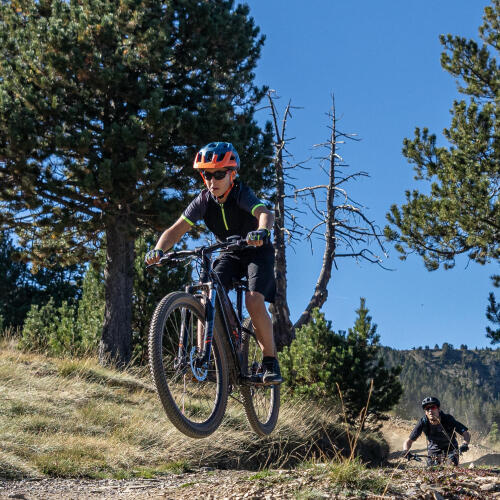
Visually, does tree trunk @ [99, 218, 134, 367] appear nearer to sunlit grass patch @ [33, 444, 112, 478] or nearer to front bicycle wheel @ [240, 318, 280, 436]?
sunlit grass patch @ [33, 444, 112, 478]

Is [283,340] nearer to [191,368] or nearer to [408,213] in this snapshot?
[408,213]

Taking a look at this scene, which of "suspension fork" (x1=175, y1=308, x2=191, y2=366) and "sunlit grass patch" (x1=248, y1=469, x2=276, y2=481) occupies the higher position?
"suspension fork" (x1=175, y1=308, x2=191, y2=366)

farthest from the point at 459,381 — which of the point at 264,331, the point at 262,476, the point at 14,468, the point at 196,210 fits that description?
the point at 196,210

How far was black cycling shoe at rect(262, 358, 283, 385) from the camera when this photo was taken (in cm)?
545

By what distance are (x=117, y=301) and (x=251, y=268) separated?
9.46 m

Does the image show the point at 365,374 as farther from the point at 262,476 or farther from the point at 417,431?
the point at 262,476

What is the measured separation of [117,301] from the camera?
561 inches

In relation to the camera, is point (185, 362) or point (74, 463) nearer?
point (185, 362)

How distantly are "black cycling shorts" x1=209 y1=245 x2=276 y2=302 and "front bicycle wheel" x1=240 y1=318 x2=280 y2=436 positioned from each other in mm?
627

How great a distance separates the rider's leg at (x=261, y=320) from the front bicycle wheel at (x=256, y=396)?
216mm

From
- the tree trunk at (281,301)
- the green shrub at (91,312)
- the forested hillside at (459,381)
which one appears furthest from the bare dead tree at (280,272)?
the forested hillside at (459,381)

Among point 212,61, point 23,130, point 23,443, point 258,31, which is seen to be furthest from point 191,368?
point 258,31

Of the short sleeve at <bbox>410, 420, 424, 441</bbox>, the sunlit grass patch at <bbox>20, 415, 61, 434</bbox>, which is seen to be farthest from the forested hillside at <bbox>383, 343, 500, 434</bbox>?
the sunlit grass patch at <bbox>20, 415, 61, 434</bbox>

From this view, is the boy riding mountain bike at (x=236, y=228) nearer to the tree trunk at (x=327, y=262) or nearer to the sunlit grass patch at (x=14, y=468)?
the sunlit grass patch at (x=14, y=468)
